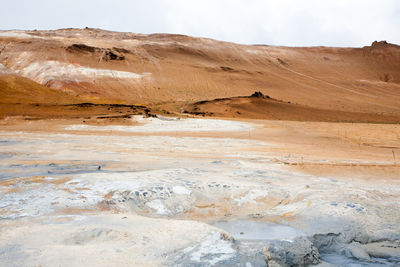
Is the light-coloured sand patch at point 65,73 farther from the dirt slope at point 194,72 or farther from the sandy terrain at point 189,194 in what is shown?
the sandy terrain at point 189,194

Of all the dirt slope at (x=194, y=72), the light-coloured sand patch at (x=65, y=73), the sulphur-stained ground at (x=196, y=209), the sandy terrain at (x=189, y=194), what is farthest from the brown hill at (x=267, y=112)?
the sulphur-stained ground at (x=196, y=209)

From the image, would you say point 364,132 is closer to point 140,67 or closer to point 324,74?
point 140,67

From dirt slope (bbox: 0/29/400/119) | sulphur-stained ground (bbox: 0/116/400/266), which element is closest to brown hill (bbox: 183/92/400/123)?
dirt slope (bbox: 0/29/400/119)

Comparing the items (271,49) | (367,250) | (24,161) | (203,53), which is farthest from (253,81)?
(367,250)

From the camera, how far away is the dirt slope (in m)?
31.1

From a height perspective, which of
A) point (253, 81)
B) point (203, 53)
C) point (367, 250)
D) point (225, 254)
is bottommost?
point (367, 250)

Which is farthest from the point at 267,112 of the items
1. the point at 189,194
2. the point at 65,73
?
the point at 65,73

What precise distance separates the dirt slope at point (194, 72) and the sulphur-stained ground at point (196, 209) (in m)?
20.3

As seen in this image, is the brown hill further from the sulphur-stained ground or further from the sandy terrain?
the sulphur-stained ground

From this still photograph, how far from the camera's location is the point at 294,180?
222 inches

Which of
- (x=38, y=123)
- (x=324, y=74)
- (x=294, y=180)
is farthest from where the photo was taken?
(x=324, y=74)

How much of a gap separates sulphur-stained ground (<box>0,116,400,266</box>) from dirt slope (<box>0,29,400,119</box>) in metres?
20.3

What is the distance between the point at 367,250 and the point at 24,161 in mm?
6157

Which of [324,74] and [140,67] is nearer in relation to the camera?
[140,67]
